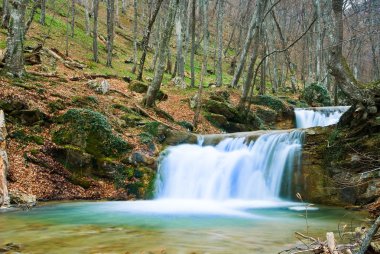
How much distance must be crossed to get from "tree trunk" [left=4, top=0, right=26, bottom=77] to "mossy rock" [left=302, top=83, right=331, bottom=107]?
16926 mm

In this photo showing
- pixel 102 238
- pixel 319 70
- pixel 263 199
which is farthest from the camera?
pixel 319 70

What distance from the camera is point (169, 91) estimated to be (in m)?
20.5

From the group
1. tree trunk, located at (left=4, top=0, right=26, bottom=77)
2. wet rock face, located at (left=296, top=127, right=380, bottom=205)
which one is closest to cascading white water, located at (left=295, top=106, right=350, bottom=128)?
wet rock face, located at (left=296, top=127, right=380, bottom=205)

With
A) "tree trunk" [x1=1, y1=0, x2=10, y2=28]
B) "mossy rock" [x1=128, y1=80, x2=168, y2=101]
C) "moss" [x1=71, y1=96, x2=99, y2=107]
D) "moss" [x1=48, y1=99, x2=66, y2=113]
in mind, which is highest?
"tree trunk" [x1=1, y1=0, x2=10, y2=28]

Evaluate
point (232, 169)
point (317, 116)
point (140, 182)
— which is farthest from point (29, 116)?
point (317, 116)

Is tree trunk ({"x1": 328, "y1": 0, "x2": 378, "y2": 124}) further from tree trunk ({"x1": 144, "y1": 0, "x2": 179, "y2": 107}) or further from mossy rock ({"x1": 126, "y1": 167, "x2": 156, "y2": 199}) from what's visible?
tree trunk ({"x1": 144, "y1": 0, "x2": 179, "y2": 107})

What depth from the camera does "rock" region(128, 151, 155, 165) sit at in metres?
11.8

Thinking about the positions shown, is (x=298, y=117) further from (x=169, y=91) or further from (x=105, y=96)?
(x=105, y=96)

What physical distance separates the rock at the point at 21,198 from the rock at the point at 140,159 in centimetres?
346

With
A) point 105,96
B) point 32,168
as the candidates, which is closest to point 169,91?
point 105,96

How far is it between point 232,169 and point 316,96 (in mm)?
13526

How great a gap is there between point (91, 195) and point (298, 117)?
12829 mm

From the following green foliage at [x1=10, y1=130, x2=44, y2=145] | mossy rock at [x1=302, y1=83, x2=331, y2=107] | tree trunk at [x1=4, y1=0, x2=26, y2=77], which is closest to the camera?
green foliage at [x1=10, y1=130, x2=44, y2=145]

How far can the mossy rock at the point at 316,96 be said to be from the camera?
936 inches
